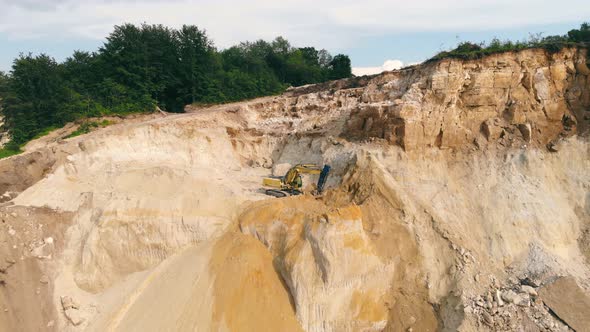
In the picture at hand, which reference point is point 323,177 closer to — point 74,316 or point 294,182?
point 294,182

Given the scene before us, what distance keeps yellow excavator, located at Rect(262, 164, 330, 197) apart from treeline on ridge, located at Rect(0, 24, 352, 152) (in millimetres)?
10485

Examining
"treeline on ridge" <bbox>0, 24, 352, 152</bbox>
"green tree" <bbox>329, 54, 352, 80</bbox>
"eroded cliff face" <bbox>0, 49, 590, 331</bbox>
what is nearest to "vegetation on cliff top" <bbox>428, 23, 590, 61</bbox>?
"eroded cliff face" <bbox>0, 49, 590, 331</bbox>

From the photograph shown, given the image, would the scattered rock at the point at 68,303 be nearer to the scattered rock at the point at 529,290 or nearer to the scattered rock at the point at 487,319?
the scattered rock at the point at 487,319

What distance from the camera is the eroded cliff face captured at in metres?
9.84

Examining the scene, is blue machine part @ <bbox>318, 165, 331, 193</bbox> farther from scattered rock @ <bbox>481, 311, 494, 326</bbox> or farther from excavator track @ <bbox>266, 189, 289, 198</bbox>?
scattered rock @ <bbox>481, 311, 494, 326</bbox>

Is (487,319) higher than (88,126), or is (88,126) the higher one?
(88,126)

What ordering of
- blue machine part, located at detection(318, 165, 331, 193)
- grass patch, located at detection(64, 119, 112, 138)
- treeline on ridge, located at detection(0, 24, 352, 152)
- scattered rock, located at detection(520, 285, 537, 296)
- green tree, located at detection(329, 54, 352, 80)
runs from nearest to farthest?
1. scattered rock, located at detection(520, 285, 537, 296)
2. blue machine part, located at detection(318, 165, 331, 193)
3. grass patch, located at detection(64, 119, 112, 138)
4. treeline on ridge, located at detection(0, 24, 352, 152)
5. green tree, located at detection(329, 54, 352, 80)

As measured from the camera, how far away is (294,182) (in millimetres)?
13875

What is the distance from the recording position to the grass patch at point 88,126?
671 inches

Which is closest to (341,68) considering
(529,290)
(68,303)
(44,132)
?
(44,132)

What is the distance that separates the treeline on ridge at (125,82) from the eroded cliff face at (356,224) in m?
6.38

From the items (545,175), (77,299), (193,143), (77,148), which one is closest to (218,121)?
(193,143)

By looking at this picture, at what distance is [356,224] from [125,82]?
18.9m

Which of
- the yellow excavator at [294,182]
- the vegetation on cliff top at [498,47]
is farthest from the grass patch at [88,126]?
the vegetation on cliff top at [498,47]
